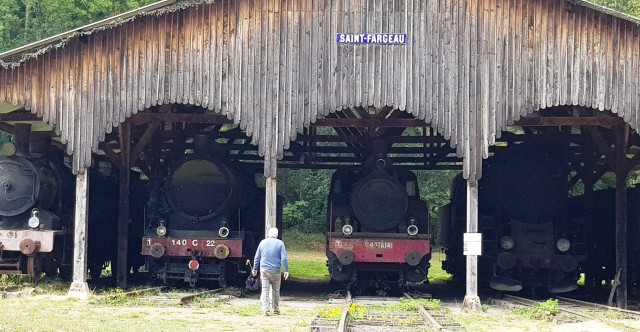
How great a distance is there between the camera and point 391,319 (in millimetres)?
14883

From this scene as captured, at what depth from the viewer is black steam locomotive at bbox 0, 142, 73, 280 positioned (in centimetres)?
2103

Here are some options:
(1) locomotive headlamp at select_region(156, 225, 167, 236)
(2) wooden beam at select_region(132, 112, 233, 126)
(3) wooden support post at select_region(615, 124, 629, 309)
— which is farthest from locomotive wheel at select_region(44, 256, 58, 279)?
(3) wooden support post at select_region(615, 124, 629, 309)

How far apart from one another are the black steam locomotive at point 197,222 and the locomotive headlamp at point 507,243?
5.89 meters

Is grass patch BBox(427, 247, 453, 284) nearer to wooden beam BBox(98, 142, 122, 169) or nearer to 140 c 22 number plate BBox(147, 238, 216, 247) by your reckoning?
140 c 22 number plate BBox(147, 238, 216, 247)

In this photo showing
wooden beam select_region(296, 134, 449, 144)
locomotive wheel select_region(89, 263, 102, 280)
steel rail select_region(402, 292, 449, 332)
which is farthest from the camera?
locomotive wheel select_region(89, 263, 102, 280)

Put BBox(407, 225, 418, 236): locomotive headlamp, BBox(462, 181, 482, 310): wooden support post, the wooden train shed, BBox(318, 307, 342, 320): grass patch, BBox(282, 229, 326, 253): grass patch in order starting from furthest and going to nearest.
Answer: BBox(282, 229, 326, 253): grass patch
BBox(407, 225, 418, 236): locomotive headlamp
the wooden train shed
BBox(462, 181, 482, 310): wooden support post
BBox(318, 307, 342, 320): grass patch

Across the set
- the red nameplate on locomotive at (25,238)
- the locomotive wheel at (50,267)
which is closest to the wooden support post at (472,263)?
the red nameplate on locomotive at (25,238)

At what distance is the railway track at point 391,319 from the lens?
44.3 feet

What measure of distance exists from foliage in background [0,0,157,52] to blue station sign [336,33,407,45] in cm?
2196

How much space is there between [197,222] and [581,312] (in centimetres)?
901

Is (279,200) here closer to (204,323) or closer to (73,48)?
(73,48)

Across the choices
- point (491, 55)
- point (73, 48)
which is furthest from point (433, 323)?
point (73, 48)

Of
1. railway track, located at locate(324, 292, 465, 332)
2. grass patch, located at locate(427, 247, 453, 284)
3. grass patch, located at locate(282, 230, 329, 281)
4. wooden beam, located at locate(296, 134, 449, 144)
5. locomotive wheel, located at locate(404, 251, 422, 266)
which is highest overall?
wooden beam, located at locate(296, 134, 449, 144)

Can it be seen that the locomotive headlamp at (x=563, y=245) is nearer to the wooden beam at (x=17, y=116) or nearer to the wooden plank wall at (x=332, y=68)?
the wooden plank wall at (x=332, y=68)
